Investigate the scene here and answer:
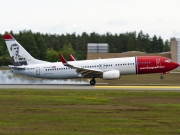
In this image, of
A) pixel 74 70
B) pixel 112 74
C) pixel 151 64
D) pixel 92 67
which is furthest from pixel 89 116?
pixel 74 70

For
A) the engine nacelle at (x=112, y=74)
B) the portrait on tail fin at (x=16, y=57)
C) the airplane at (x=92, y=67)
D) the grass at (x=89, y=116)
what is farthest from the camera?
the portrait on tail fin at (x=16, y=57)

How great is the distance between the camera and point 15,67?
165 feet

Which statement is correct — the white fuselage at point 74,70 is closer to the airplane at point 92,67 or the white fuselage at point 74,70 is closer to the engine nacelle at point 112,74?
the airplane at point 92,67

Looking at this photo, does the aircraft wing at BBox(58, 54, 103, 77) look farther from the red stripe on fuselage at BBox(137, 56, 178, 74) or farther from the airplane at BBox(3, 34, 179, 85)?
the red stripe on fuselage at BBox(137, 56, 178, 74)

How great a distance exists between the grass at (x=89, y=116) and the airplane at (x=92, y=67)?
17.8m

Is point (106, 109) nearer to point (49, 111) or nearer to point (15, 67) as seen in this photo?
point (49, 111)

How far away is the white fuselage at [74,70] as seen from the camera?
48878mm

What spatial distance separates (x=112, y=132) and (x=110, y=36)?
183 m

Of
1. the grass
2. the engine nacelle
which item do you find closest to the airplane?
the engine nacelle

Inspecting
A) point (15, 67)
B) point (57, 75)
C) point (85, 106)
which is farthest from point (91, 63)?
point (85, 106)

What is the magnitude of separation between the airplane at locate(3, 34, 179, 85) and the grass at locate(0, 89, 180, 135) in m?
17.8

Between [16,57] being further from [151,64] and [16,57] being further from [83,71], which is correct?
[151,64]

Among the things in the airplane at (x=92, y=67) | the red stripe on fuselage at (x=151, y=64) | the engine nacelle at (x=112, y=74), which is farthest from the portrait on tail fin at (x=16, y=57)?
the red stripe on fuselage at (x=151, y=64)

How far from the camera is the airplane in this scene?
48438mm
